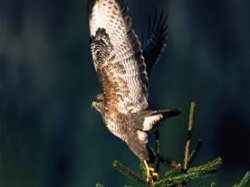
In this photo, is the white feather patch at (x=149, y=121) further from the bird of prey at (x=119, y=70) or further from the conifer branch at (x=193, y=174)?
the conifer branch at (x=193, y=174)

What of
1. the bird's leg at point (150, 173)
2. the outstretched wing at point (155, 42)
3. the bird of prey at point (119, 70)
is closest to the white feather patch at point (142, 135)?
the bird of prey at point (119, 70)

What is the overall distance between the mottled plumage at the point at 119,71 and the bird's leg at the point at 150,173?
261mm

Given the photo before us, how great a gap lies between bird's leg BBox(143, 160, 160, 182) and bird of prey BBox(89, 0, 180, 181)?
0.26 metres

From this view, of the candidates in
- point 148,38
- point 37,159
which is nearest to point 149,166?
point 148,38

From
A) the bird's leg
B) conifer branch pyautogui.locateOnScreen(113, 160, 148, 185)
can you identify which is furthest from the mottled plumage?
conifer branch pyautogui.locateOnScreen(113, 160, 148, 185)

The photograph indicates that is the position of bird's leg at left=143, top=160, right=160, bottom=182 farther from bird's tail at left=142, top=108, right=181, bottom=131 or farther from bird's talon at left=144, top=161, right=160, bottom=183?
bird's tail at left=142, top=108, right=181, bottom=131

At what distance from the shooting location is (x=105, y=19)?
10.2 ft

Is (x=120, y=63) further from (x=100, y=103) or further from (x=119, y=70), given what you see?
(x=100, y=103)

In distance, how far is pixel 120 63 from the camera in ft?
10.1

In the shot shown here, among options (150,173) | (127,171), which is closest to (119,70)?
(150,173)

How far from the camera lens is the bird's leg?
2504 millimetres

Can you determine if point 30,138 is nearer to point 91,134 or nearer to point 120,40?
point 91,134

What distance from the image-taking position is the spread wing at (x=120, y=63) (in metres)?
3.06

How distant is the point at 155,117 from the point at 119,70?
29 centimetres
